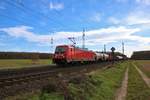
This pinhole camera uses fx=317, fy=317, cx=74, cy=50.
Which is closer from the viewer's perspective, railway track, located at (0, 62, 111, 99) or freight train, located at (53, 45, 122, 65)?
railway track, located at (0, 62, 111, 99)

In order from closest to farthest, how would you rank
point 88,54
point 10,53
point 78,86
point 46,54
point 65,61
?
point 78,86, point 65,61, point 88,54, point 10,53, point 46,54

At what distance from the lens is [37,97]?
12.7m

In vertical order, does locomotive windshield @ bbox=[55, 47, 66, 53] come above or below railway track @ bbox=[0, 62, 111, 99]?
above

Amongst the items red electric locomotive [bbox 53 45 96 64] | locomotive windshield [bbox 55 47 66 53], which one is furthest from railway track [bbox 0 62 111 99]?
locomotive windshield [bbox 55 47 66 53]

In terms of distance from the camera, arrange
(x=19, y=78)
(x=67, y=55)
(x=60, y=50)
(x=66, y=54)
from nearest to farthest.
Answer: (x=19, y=78), (x=66, y=54), (x=67, y=55), (x=60, y=50)

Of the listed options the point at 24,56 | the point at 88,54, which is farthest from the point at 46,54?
the point at 88,54

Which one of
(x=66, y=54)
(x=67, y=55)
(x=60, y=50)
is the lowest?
(x=67, y=55)

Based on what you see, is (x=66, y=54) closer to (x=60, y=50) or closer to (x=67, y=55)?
(x=67, y=55)

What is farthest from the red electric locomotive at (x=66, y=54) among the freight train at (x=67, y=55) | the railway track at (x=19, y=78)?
the railway track at (x=19, y=78)

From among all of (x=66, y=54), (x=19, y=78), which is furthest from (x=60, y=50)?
(x=19, y=78)

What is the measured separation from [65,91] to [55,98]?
121 cm

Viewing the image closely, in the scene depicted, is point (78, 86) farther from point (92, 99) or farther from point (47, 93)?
point (47, 93)

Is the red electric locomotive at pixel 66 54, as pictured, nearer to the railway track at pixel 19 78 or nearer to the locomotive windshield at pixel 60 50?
the locomotive windshield at pixel 60 50

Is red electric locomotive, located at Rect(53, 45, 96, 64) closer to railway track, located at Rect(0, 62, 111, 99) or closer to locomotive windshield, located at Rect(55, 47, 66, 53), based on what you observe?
locomotive windshield, located at Rect(55, 47, 66, 53)
